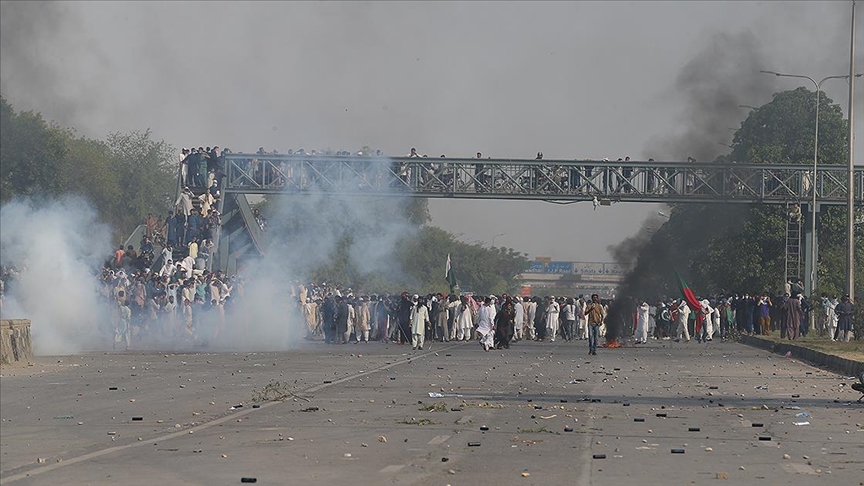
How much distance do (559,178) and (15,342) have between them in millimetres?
39499

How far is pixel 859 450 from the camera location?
15031 millimetres

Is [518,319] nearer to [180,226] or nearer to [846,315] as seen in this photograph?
[180,226]

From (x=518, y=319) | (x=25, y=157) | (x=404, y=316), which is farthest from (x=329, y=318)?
(x=25, y=157)

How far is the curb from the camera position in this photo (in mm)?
31620

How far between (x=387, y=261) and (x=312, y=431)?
183 feet

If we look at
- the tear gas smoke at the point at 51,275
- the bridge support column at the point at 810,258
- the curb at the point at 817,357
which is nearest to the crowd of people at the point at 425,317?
the curb at the point at 817,357

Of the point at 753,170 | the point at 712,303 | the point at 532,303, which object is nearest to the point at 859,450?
the point at 532,303

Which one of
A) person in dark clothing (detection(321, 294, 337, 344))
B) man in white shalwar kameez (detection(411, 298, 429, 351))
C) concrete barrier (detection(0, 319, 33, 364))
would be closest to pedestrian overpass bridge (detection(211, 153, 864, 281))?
person in dark clothing (detection(321, 294, 337, 344))

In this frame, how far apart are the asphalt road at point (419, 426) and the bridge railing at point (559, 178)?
31361 mm

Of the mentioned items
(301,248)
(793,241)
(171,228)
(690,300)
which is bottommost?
(690,300)

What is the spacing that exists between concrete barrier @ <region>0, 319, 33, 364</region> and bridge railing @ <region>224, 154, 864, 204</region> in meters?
31.3

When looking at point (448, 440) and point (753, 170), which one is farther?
point (753, 170)

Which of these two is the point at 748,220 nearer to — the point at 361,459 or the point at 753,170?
the point at 753,170

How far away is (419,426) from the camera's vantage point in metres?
16.9
